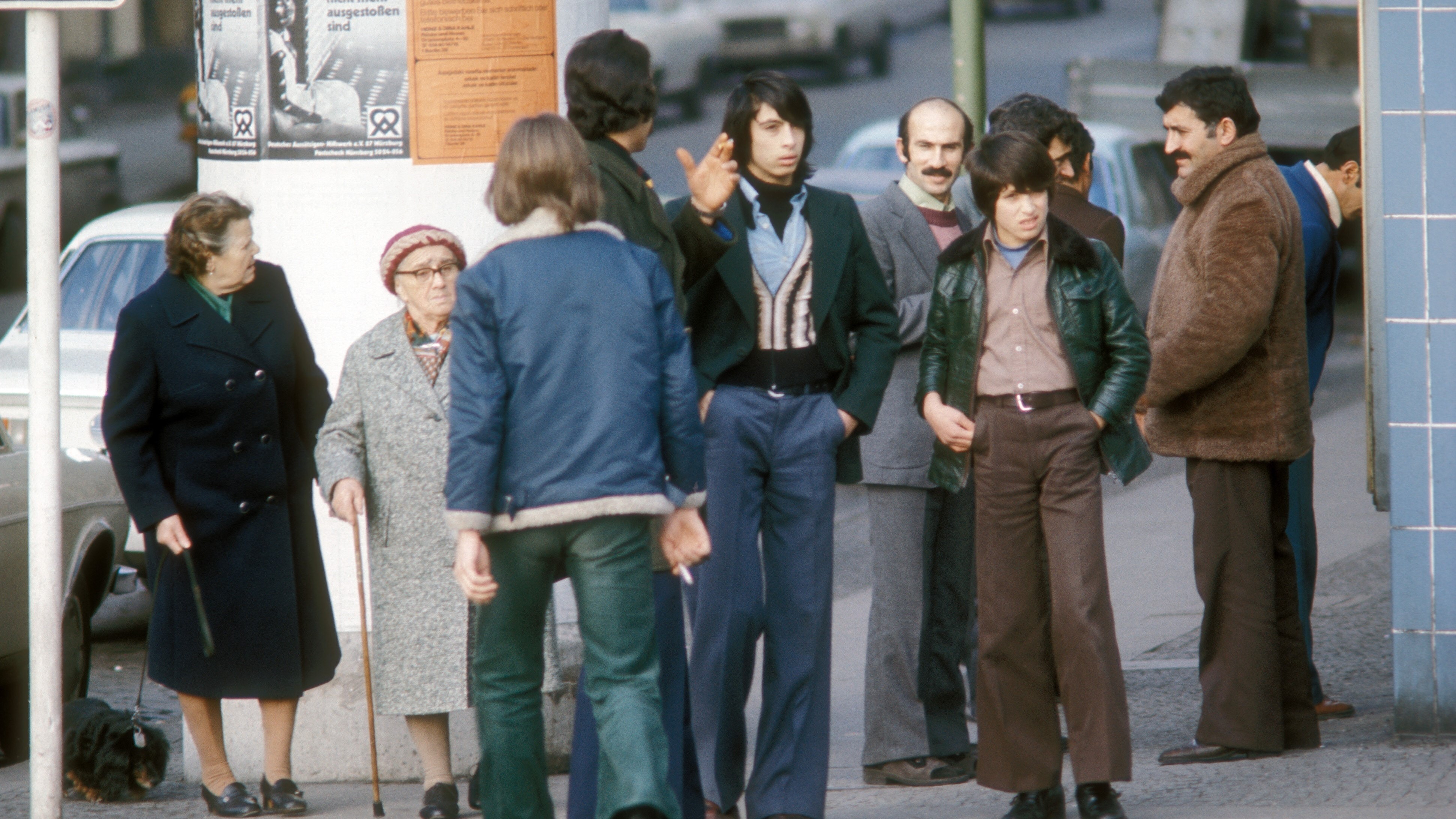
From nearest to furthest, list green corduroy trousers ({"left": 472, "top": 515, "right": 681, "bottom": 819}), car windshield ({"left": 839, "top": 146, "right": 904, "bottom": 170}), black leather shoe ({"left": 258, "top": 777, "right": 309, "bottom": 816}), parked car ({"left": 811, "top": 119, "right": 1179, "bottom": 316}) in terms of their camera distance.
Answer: green corduroy trousers ({"left": 472, "top": 515, "right": 681, "bottom": 819}), black leather shoe ({"left": 258, "top": 777, "right": 309, "bottom": 816}), parked car ({"left": 811, "top": 119, "right": 1179, "bottom": 316}), car windshield ({"left": 839, "top": 146, "right": 904, "bottom": 170})

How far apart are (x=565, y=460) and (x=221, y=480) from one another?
164cm

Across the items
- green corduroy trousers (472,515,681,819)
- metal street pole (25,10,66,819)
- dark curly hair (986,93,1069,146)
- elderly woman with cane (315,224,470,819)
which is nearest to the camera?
green corduroy trousers (472,515,681,819)

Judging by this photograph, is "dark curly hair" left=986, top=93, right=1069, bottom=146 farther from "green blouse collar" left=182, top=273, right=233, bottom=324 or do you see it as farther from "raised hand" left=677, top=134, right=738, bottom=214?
"green blouse collar" left=182, top=273, right=233, bottom=324

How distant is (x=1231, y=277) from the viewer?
5812 millimetres

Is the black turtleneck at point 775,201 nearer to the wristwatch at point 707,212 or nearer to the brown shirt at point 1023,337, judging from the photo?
the wristwatch at point 707,212

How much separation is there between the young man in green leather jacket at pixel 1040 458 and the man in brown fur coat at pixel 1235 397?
0.60 meters

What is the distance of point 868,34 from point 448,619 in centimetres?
2985

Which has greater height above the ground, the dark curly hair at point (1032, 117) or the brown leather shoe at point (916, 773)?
the dark curly hair at point (1032, 117)

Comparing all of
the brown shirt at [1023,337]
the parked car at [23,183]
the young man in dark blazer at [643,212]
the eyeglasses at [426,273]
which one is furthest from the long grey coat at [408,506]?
the parked car at [23,183]

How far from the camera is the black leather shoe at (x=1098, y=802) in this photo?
5203 mm

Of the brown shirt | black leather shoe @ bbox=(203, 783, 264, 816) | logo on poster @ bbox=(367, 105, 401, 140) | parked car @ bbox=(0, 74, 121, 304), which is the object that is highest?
parked car @ bbox=(0, 74, 121, 304)

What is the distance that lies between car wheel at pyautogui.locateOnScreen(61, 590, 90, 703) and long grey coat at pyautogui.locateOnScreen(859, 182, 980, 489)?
9.91 feet

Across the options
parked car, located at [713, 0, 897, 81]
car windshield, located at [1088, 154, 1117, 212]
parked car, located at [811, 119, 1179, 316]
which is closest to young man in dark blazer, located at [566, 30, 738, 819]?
parked car, located at [811, 119, 1179, 316]

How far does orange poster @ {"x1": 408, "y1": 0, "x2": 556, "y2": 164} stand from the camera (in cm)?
600
